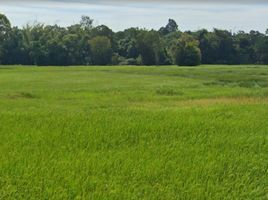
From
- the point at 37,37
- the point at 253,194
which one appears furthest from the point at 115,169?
the point at 37,37

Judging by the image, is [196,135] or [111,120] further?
[111,120]

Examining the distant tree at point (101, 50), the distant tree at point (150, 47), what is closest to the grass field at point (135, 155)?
the distant tree at point (101, 50)

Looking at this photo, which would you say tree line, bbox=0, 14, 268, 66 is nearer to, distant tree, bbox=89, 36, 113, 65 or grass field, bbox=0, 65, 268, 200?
distant tree, bbox=89, 36, 113, 65

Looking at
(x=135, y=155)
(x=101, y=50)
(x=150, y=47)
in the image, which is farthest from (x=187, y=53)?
(x=135, y=155)

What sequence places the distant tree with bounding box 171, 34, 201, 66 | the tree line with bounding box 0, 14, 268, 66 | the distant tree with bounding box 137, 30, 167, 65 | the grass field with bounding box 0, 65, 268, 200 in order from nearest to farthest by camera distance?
the grass field with bounding box 0, 65, 268, 200, the distant tree with bounding box 171, 34, 201, 66, the tree line with bounding box 0, 14, 268, 66, the distant tree with bounding box 137, 30, 167, 65

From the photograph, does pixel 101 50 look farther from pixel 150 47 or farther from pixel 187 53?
pixel 187 53

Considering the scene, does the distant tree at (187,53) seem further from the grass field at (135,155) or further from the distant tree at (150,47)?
the grass field at (135,155)

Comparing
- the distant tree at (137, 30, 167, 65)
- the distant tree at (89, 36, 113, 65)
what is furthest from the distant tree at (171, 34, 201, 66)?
the distant tree at (89, 36, 113, 65)

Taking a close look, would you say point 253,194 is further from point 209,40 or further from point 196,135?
point 209,40

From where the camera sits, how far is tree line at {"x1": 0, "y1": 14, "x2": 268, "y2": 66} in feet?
268

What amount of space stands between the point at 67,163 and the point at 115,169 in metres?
0.88

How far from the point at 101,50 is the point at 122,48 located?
8568 mm

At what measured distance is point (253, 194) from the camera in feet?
24.3

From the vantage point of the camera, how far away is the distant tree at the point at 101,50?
82438 mm
